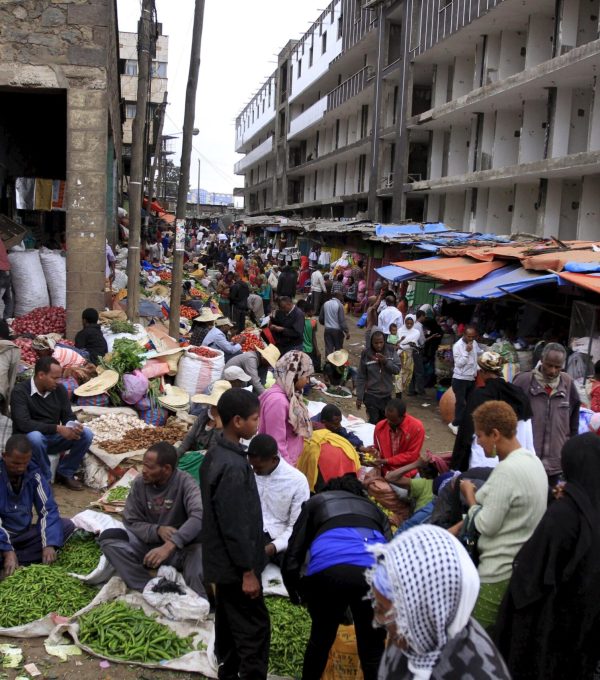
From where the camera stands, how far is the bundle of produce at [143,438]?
7.78 metres

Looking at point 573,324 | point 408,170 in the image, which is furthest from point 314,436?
point 408,170

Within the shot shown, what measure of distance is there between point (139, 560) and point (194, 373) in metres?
5.12

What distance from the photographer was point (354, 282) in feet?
81.8

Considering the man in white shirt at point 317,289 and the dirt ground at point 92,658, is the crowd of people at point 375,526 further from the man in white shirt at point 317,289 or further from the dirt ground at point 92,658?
the man in white shirt at point 317,289

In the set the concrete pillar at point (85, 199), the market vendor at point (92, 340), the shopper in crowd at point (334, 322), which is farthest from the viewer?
the shopper in crowd at point (334, 322)

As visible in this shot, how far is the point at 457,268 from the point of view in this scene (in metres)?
12.7

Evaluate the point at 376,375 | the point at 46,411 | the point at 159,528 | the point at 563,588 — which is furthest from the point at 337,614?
the point at 376,375

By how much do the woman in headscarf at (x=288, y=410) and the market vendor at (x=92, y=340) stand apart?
195 inches

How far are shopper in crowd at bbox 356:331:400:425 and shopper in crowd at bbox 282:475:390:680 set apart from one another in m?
4.96

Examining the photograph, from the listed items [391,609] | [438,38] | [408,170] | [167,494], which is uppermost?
[438,38]

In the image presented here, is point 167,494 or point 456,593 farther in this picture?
point 167,494

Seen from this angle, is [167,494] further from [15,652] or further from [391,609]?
[391,609]

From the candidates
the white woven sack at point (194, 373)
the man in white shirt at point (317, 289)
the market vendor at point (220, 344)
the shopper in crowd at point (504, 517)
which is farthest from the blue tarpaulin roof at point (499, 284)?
the man in white shirt at point (317, 289)

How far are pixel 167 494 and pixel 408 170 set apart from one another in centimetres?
2706
